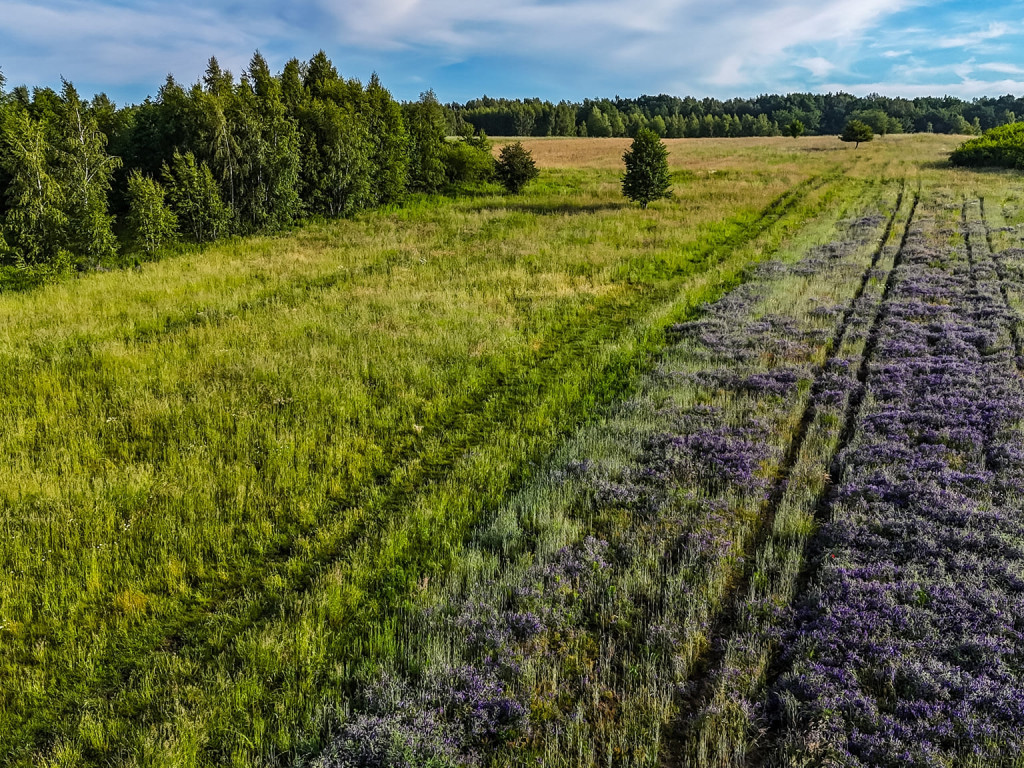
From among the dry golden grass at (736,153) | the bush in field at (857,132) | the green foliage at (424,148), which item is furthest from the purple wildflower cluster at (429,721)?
the bush in field at (857,132)

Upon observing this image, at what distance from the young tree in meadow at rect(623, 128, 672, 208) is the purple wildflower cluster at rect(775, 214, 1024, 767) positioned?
2907cm

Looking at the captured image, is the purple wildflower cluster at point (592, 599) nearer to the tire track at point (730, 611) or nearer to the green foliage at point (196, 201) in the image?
the tire track at point (730, 611)

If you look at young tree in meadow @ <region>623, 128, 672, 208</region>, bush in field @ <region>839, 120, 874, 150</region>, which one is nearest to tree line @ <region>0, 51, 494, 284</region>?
young tree in meadow @ <region>623, 128, 672, 208</region>

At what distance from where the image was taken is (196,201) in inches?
1141

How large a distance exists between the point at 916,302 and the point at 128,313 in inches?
953

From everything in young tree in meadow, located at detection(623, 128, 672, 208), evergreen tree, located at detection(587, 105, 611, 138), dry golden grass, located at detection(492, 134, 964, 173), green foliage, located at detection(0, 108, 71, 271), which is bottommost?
A: green foliage, located at detection(0, 108, 71, 271)

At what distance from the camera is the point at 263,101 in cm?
3375

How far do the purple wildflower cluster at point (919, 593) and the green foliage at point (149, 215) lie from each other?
28912 millimetres

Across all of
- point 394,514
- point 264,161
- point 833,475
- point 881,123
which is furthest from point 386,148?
point 881,123

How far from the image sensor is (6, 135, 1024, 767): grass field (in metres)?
5.15

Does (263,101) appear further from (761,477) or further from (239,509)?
(761,477)

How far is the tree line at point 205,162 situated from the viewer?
22.5m

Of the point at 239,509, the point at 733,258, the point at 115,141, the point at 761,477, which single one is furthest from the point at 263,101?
the point at 761,477

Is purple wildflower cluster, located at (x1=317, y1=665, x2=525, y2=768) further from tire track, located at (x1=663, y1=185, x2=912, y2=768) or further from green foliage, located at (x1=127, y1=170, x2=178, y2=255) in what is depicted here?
green foliage, located at (x1=127, y1=170, x2=178, y2=255)
